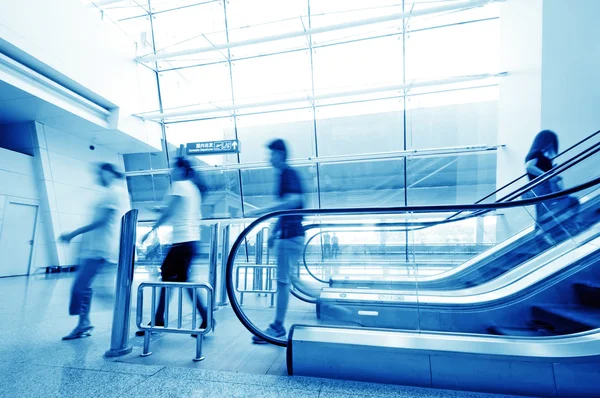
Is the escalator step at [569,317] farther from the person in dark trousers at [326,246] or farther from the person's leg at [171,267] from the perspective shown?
the person's leg at [171,267]

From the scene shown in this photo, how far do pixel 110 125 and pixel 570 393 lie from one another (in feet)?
31.5

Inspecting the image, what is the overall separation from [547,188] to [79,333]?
4504 millimetres

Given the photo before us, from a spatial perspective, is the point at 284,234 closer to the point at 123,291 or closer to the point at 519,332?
the point at 123,291

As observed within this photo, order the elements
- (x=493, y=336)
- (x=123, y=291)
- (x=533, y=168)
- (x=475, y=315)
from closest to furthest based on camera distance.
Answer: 1. (x=493, y=336)
2. (x=123, y=291)
3. (x=475, y=315)
4. (x=533, y=168)

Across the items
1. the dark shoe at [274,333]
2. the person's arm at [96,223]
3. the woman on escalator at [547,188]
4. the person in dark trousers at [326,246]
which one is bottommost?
the dark shoe at [274,333]

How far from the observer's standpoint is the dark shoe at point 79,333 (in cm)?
242

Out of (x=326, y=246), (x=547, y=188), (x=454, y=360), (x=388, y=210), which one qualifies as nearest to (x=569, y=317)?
(x=454, y=360)

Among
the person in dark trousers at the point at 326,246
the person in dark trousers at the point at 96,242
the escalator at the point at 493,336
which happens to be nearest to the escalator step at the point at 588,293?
the escalator at the point at 493,336

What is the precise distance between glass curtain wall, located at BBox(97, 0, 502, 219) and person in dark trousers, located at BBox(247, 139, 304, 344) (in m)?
5.42

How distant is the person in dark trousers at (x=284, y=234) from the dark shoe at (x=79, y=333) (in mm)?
1424

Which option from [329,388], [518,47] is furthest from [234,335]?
[518,47]

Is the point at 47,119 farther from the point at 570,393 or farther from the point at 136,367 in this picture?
the point at 570,393

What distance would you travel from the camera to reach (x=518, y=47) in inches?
239

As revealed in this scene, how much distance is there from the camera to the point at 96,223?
8.48 feet
